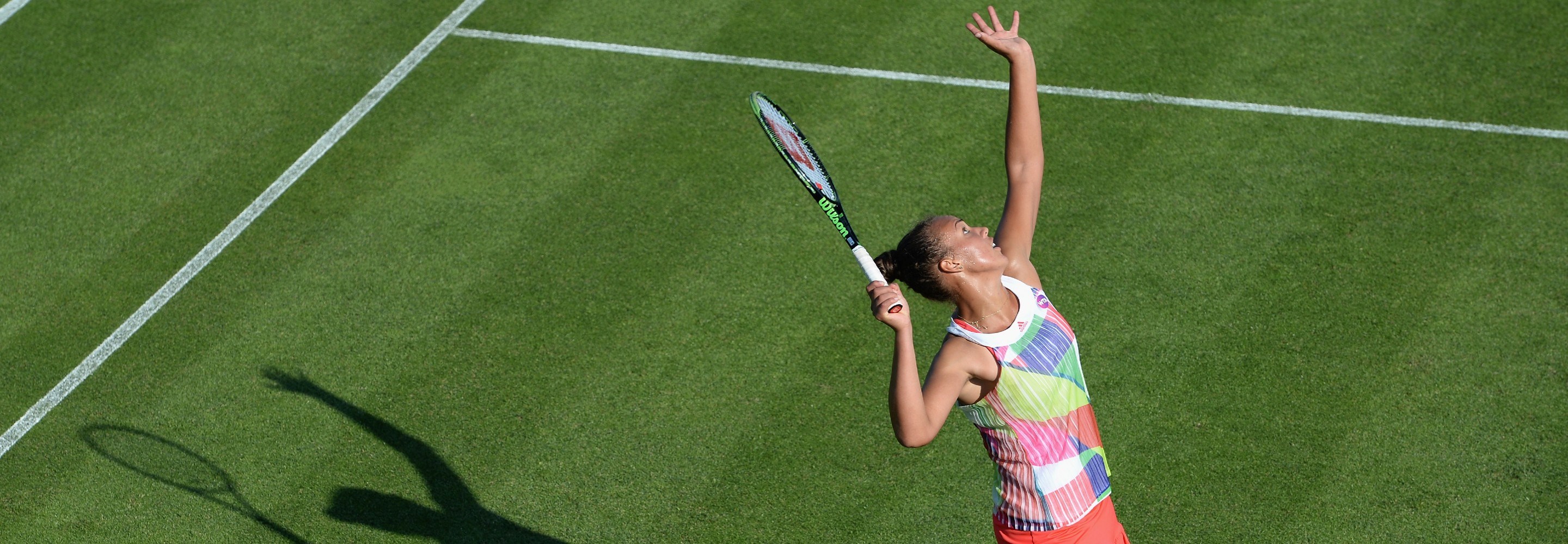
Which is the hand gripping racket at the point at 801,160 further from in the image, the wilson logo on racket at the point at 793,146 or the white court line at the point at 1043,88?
the white court line at the point at 1043,88

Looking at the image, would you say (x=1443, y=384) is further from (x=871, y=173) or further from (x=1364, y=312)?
(x=871, y=173)

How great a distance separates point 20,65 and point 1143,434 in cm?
931

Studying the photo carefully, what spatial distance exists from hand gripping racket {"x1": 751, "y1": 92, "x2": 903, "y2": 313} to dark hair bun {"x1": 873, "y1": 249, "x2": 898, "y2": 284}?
0.41ft

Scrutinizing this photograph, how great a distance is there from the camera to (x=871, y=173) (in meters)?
9.44

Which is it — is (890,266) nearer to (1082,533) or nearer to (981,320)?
(981,320)

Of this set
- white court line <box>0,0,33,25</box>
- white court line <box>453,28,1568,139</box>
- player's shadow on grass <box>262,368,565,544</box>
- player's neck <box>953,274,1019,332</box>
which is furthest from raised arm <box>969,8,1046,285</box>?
white court line <box>0,0,33,25</box>

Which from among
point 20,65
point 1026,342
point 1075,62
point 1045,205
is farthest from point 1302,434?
point 20,65

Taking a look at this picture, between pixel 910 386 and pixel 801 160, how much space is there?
1.52m

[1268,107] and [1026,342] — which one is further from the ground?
[1026,342]

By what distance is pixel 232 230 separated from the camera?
30.5ft

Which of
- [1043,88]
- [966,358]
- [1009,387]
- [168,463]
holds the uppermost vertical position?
[966,358]

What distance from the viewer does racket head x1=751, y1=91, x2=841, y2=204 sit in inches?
222

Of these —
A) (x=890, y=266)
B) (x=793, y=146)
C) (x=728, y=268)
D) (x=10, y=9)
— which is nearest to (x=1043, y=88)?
(x=728, y=268)

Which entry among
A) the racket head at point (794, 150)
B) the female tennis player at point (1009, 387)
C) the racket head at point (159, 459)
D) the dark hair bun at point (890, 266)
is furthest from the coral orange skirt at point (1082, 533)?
the racket head at point (159, 459)
